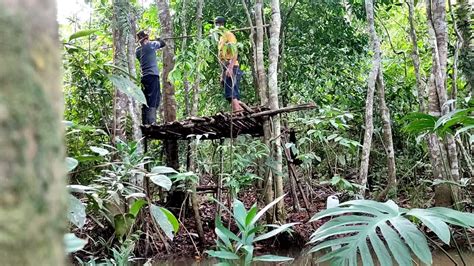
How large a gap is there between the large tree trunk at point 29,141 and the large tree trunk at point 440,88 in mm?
5072

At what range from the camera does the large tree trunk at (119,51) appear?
197 inches

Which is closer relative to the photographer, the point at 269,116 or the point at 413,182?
the point at 269,116

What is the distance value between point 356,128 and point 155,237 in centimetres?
425

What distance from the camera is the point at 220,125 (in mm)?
5434

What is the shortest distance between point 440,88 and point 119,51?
3663 mm

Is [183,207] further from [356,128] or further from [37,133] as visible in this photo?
[37,133]

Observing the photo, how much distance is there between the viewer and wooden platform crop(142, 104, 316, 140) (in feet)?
16.8

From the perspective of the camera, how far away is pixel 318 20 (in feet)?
24.5

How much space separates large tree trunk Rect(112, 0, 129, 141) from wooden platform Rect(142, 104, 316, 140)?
1.07ft

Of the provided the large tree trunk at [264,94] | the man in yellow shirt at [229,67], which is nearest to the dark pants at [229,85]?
the man in yellow shirt at [229,67]

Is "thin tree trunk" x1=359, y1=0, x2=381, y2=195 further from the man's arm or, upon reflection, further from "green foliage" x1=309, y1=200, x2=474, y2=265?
"green foliage" x1=309, y1=200, x2=474, y2=265

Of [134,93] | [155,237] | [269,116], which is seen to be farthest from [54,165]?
[155,237]

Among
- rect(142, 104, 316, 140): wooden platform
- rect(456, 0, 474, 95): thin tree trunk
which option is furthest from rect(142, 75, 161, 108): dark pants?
rect(456, 0, 474, 95): thin tree trunk

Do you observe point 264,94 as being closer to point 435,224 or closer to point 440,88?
point 440,88
